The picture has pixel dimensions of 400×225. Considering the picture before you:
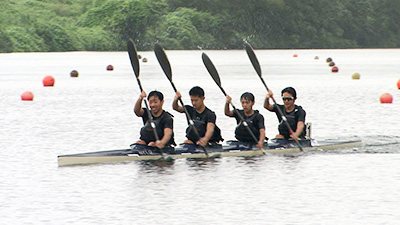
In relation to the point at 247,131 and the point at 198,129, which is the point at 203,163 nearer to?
the point at 198,129

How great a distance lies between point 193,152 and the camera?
14.9 meters

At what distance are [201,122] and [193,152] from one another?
493 mm

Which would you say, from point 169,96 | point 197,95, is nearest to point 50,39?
point 169,96

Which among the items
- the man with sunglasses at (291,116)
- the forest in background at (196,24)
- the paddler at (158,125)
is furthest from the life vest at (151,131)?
the forest in background at (196,24)

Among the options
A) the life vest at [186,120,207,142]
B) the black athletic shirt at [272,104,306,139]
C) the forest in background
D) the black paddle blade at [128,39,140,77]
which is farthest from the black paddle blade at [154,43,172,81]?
the forest in background

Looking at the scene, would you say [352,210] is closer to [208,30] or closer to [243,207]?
[243,207]

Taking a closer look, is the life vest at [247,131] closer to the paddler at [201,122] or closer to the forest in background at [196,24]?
the paddler at [201,122]

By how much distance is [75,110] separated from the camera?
965 inches

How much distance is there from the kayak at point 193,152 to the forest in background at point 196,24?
223 feet

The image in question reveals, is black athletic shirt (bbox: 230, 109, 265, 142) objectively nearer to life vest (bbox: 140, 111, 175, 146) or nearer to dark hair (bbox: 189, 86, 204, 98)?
dark hair (bbox: 189, 86, 204, 98)

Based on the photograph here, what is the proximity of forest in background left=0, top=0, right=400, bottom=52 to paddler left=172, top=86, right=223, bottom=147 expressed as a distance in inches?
2691

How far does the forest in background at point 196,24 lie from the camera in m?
88.4

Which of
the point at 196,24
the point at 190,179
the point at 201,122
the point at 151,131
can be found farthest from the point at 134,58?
the point at 196,24

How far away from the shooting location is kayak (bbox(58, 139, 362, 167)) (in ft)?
46.4
